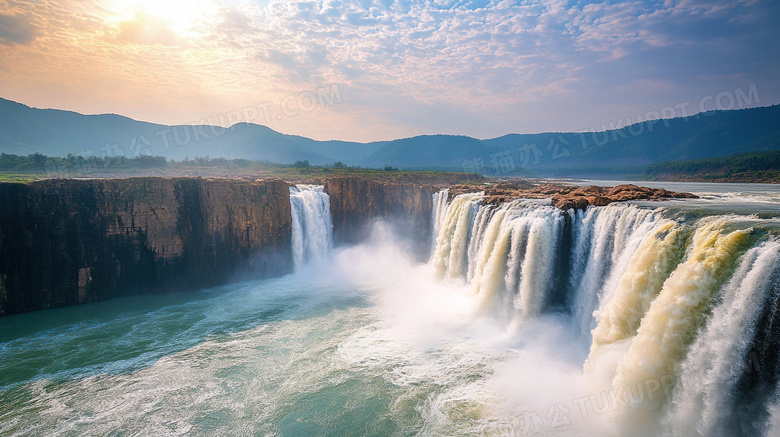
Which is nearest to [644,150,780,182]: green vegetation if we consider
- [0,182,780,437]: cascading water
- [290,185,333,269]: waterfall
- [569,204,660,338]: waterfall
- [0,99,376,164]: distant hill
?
[0,182,780,437]: cascading water

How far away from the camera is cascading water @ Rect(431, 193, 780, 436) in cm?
671

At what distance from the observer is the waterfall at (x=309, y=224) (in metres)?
31.1

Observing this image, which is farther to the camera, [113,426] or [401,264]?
[401,264]

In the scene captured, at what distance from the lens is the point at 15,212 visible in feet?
68.5

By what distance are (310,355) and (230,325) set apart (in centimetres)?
654

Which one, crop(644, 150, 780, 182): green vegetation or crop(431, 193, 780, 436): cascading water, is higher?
crop(644, 150, 780, 182): green vegetation

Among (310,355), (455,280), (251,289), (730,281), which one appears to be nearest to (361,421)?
(310,355)

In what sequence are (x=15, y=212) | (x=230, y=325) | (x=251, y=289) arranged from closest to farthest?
(x=230, y=325)
(x=15, y=212)
(x=251, y=289)

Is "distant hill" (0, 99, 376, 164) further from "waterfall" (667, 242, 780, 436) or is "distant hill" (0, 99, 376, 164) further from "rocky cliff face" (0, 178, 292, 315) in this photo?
"waterfall" (667, 242, 780, 436)

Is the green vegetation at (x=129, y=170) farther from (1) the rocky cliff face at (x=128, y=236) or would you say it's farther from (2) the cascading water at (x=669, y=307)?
(2) the cascading water at (x=669, y=307)

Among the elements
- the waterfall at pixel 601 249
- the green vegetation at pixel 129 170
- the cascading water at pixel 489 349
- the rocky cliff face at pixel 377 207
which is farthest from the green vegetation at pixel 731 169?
the waterfall at pixel 601 249

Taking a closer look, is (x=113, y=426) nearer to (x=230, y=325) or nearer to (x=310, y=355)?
(x=310, y=355)

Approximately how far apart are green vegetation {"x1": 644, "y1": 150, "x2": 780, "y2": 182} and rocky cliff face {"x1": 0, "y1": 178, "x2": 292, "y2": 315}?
49.3m

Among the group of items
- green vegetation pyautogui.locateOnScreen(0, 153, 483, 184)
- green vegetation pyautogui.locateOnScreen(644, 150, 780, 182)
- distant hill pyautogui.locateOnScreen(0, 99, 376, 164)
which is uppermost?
distant hill pyautogui.locateOnScreen(0, 99, 376, 164)
